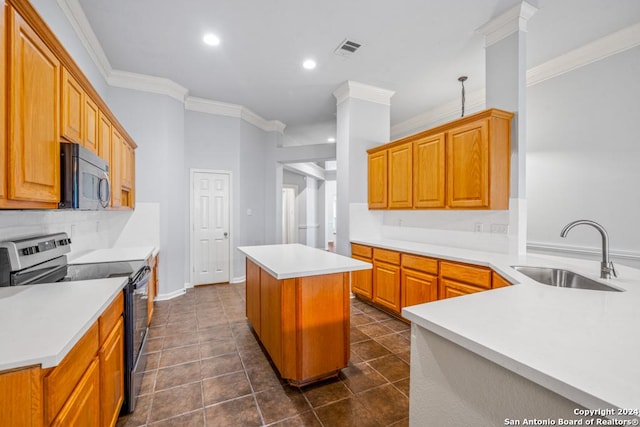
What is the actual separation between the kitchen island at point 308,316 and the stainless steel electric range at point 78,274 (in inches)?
35.7

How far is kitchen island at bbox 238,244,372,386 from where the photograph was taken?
80.1 inches

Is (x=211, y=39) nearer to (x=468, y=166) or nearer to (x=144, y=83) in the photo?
(x=144, y=83)

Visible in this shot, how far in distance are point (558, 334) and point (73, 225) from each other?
374 centimetres

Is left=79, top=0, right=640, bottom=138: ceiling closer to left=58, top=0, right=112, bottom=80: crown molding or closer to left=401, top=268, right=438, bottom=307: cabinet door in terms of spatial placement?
left=58, top=0, right=112, bottom=80: crown molding

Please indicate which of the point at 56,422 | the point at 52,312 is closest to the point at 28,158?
the point at 52,312

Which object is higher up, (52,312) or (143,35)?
(143,35)

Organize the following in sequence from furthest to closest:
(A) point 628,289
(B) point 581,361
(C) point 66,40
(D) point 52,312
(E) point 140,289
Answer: (C) point 66,40 < (E) point 140,289 < (A) point 628,289 < (D) point 52,312 < (B) point 581,361

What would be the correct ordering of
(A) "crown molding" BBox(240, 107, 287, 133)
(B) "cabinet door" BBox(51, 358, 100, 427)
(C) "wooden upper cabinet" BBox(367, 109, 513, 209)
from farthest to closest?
(A) "crown molding" BBox(240, 107, 287, 133)
(C) "wooden upper cabinet" BBox(367, 109, 513, 209)
(B) "cabinet door" BBox(51, 358, 100, 427)

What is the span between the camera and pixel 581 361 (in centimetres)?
75

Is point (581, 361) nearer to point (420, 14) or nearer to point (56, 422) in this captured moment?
point (56, 422)

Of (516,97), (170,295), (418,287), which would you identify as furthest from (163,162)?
(516,97)

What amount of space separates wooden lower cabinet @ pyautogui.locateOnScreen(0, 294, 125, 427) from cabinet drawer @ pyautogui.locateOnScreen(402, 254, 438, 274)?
2.67 metres

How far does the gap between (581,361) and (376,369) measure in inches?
73.1

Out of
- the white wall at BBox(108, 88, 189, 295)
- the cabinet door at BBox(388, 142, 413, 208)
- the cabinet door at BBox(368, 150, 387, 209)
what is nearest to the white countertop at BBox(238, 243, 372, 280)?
the cabinet door at BBox(388, 142, 413, 208)
